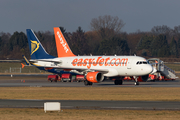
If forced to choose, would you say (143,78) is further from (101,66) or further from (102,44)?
(102,44)

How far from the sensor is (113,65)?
57.1m

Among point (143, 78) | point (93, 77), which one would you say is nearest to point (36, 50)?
point (93, 77)

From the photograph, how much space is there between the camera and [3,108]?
26391mm

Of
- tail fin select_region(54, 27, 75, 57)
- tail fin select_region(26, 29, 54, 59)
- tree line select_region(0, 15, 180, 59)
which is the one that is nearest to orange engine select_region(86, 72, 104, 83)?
tail fin select_region(54, 27, 75, 57)

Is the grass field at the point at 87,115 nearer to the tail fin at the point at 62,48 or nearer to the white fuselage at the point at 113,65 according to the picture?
the white fuselage at the point at 113,65

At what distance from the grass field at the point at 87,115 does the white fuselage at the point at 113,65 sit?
101ft

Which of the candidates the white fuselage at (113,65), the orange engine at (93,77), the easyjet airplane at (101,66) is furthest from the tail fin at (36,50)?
the orange engine at (93,77)

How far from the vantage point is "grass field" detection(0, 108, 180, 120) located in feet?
69.7

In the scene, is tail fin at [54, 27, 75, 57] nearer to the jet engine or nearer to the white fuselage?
the white fuselage

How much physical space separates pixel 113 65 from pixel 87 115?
34894mm

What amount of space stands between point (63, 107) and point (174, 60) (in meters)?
117

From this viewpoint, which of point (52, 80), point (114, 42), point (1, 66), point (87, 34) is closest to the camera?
point (52, 80)

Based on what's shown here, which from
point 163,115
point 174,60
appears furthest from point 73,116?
point 174,60

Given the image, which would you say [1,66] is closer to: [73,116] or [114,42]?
[114,42]
